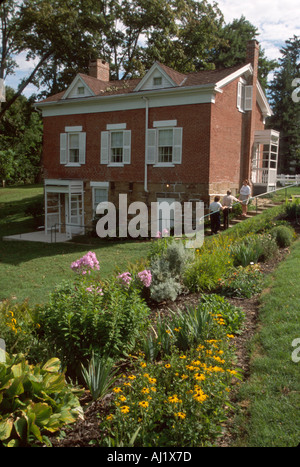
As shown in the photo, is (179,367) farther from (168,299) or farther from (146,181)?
(146,181)

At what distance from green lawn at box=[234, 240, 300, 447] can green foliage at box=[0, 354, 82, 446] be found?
1736mm

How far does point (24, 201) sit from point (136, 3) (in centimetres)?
1610

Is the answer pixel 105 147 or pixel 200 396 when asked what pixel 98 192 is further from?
pixel 200 396

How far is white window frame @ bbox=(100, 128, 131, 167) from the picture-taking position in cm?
2028

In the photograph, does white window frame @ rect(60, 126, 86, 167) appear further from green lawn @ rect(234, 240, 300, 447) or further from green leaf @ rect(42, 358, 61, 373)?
green leaf @ rect(42, 358, 61, 373)

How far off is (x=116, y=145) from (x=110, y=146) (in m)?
0.37

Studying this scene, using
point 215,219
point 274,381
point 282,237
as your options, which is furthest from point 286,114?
point 274,381

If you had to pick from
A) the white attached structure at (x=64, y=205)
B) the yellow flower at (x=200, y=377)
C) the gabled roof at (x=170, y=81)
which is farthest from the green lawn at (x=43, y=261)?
the gabled roof at (x=170, y=81)

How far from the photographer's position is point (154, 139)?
63.3 ft

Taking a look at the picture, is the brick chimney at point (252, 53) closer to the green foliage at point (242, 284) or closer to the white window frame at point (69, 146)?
the white window frame at point (69, 146)

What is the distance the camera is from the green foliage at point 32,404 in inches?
145

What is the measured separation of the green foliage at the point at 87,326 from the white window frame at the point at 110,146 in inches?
619

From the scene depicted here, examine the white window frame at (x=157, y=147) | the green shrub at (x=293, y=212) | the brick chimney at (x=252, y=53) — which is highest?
the brick chimney at (x=252, y=53)

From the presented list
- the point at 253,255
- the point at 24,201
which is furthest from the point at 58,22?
the point at 253,255
